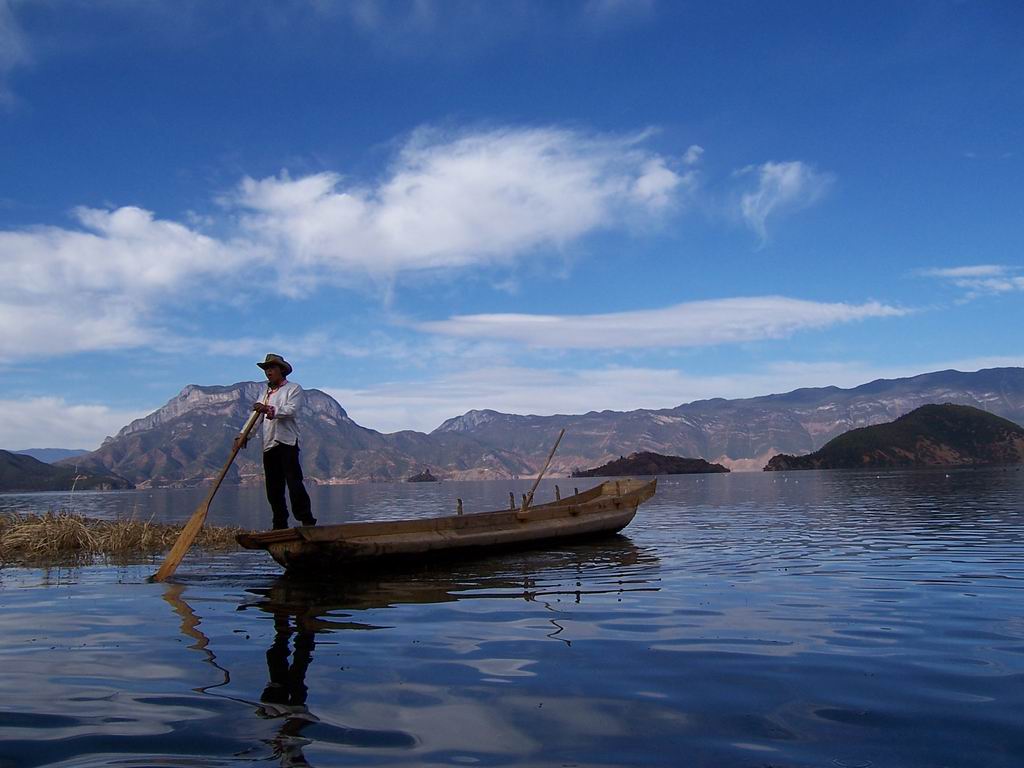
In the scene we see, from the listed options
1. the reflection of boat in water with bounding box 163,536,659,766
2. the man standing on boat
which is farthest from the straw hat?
the reflection of boat in water with bounding box 163,536,659,766

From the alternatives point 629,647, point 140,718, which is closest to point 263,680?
point 140,718

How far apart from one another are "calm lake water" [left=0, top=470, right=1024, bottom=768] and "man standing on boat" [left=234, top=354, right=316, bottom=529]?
1461mm

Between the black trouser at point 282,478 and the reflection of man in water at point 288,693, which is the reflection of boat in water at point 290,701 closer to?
the reflection of man in water at point 288,693

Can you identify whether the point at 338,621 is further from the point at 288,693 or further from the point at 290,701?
the point at 290,701

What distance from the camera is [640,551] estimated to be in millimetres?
19781

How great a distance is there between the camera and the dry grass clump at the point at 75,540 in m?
18.7

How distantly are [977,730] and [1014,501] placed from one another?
126 feet

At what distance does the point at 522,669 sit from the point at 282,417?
27.3ft

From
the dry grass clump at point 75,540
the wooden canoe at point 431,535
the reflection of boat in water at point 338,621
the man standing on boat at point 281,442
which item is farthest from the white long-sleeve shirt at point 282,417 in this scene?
the dry grass clump at point 75,540

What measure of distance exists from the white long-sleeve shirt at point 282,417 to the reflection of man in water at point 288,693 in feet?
17.3

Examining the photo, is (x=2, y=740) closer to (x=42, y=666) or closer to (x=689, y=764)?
(x=42, y=666)

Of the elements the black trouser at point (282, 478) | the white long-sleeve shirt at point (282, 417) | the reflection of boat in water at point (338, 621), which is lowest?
the reflection of boat in water at point (338, 621)

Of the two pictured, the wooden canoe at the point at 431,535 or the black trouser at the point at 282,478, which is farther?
the black trouser at the point at 282,478

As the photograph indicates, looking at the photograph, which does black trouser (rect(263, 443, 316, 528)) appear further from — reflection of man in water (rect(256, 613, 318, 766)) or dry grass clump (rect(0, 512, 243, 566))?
dry grass clump (rect(0, 512, 243, 566))
